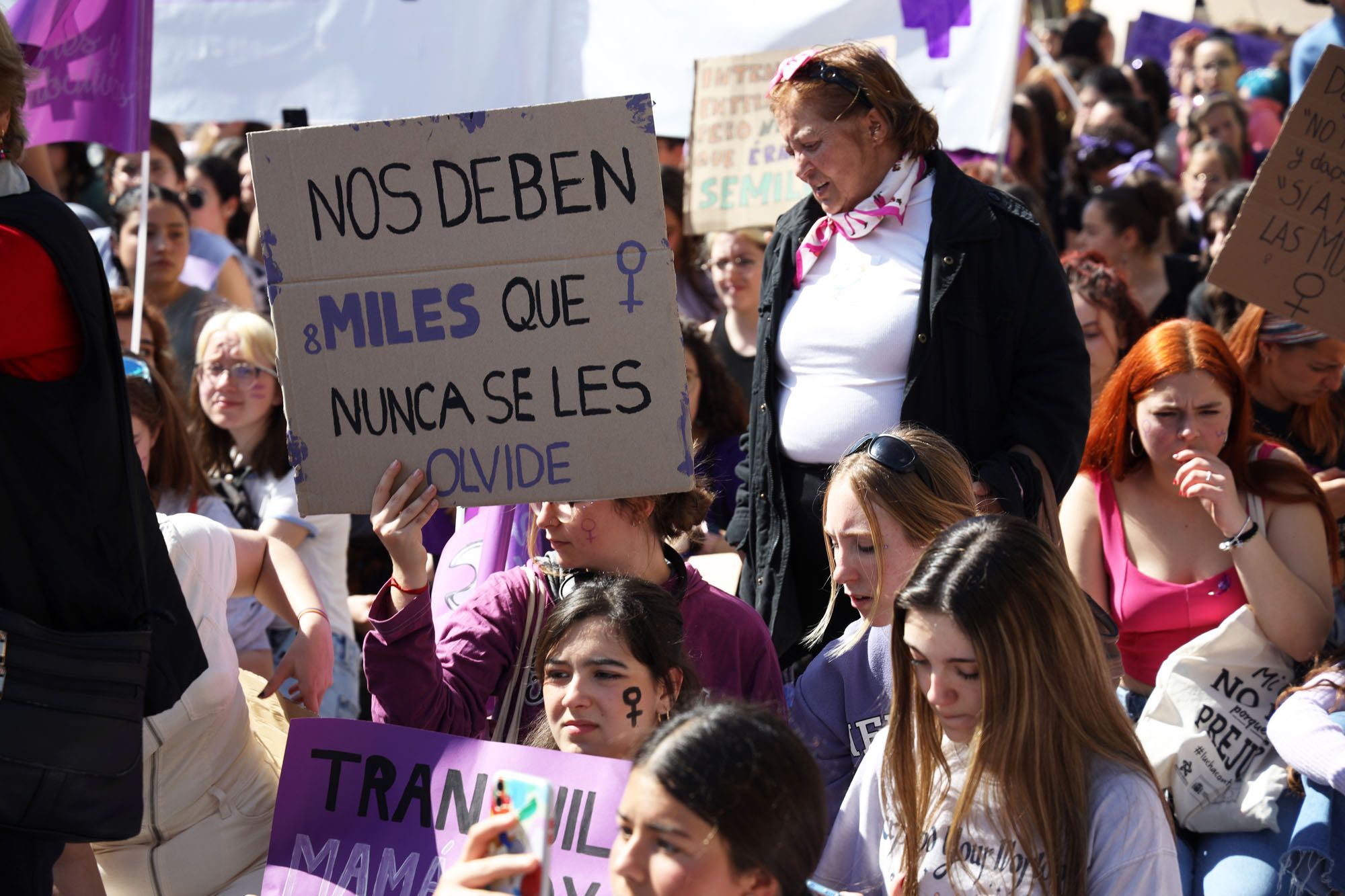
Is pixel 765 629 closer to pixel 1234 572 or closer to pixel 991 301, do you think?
pixel 991 301

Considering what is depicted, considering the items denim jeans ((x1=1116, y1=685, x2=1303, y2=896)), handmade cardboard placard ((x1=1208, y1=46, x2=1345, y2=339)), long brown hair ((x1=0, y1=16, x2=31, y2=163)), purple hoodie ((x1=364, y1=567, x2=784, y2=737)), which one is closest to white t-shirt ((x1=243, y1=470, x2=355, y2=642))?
purple hoodie ((x1=364, y1=567, x2=784, y2=737))

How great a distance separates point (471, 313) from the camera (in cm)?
283

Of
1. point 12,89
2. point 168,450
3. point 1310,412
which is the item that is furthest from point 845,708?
point 168,450

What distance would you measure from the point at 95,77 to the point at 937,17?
3157 millimetres

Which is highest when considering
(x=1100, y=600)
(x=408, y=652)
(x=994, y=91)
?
(x=994, y=91)

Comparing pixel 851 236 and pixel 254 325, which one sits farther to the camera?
pixel 254 325

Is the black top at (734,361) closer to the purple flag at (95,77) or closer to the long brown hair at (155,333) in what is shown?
the long brown hair at (155,333)

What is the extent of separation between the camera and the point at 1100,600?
4.04 meters

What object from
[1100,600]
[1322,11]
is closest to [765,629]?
[1100,600]

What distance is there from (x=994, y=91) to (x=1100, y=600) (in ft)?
8.81

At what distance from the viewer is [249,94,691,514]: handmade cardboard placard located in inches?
110

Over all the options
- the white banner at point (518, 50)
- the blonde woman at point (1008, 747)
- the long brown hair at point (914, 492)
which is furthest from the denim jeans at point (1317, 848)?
the white banner at point (518, 50)

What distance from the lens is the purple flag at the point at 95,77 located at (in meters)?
4.90

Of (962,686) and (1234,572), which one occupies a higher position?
(962,686)
